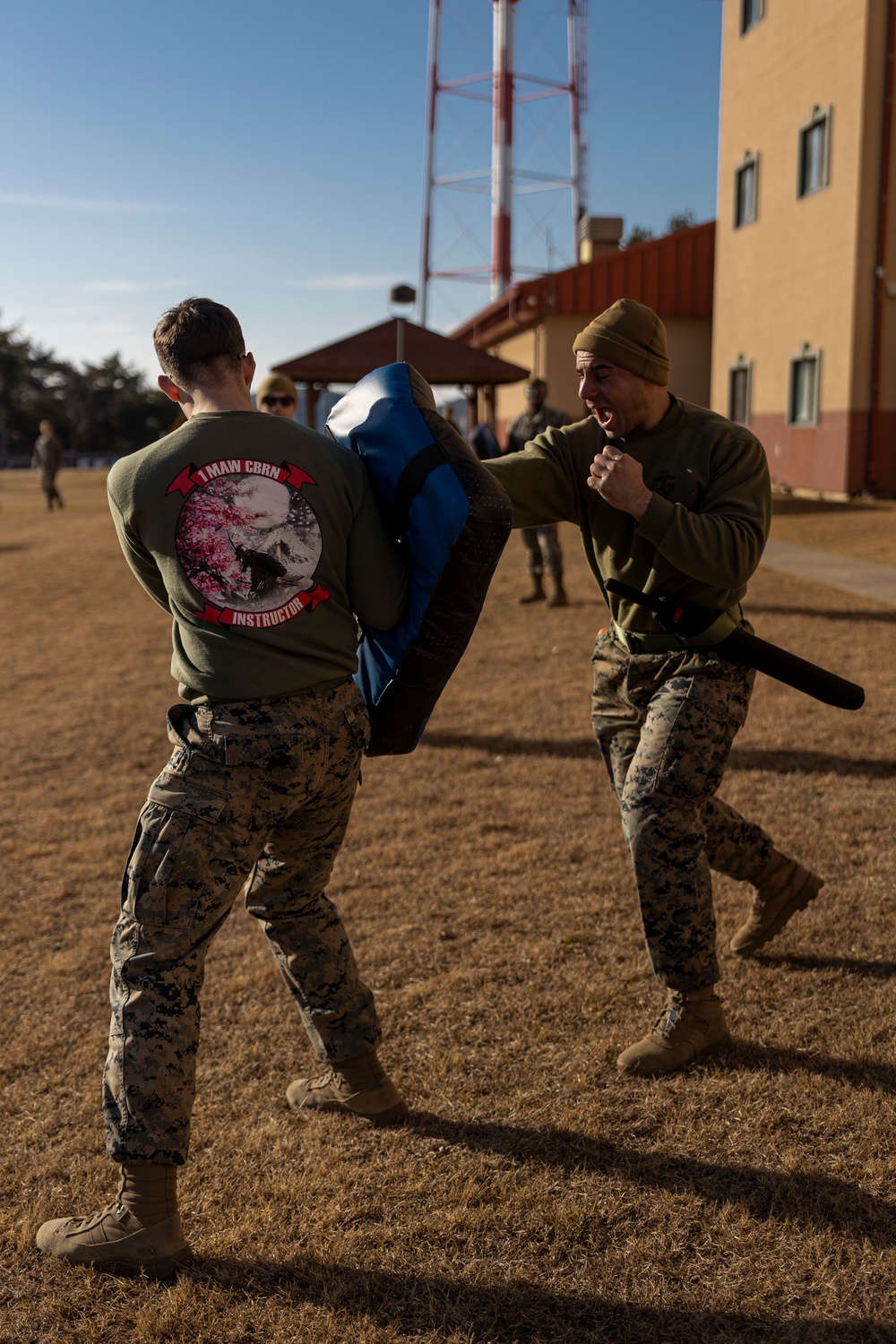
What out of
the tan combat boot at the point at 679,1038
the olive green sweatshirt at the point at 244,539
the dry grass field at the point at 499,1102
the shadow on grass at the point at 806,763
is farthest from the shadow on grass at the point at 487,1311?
the shadow on grass at the point at 806,763

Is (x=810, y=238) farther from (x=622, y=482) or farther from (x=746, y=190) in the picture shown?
(x=622, y=482)

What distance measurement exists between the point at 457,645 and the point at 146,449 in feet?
2.77

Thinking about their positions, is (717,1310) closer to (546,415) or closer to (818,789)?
(818,789)

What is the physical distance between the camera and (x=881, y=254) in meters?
18.7

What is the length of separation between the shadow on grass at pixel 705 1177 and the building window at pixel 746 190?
23.0 m

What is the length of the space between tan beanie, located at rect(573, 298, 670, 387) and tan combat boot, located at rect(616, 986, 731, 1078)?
179 centimetres

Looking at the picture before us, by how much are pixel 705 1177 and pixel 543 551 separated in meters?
9.86

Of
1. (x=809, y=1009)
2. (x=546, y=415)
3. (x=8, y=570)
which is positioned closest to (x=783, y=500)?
(x=546, y=415)

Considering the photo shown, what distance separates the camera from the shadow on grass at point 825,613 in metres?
10.6

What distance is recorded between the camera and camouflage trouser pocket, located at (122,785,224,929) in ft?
8.54

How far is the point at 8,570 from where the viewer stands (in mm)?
18531

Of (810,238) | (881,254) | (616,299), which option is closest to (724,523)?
(881,254)

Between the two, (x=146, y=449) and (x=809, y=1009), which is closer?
(x=146, y=449)

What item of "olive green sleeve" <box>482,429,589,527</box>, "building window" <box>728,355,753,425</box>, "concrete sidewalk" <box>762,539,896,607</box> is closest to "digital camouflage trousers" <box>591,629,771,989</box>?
"olive green sleeve" <box>482,429,589,527</box>
